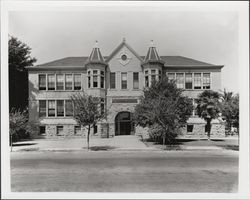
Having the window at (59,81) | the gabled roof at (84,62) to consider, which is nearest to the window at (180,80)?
the gabled roof at (84,62)

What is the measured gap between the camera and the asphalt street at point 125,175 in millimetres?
9211

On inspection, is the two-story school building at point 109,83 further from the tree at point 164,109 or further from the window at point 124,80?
the tree at point 164,109

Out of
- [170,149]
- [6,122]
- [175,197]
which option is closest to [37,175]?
[6,122]

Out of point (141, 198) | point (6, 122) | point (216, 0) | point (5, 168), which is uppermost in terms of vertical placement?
point (216, 0)

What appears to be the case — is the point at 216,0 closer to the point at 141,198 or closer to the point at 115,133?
the point at 141,198

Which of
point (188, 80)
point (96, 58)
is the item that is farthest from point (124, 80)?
point (188, 80)

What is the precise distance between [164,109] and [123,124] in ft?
31.3

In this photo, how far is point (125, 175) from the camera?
34.3 ft

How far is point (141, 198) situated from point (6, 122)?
597 cm

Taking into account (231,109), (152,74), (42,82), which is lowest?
(231,109)

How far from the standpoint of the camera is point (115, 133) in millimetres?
26984

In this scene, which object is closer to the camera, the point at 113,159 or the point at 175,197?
the point at 175,197

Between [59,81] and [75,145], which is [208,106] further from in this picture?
[59,81]

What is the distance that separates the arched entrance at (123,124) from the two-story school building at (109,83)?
204 mm
